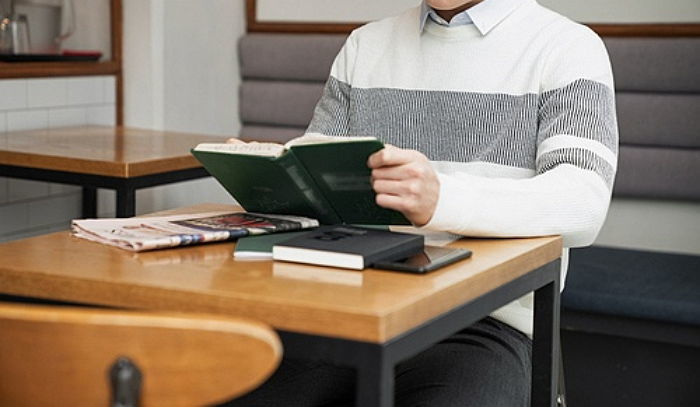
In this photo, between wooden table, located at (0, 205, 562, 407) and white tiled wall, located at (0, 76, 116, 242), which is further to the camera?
white tiled wall, located at (0, 76, 116, 242)

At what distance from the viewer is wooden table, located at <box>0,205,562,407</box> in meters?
1.31

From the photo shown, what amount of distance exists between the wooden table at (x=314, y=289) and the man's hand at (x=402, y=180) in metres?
0.12

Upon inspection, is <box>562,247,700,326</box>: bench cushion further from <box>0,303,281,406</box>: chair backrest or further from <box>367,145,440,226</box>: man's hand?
<box>0,303,281,406</box>: chair backrest

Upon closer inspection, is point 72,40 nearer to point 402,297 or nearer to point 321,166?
point 321,166

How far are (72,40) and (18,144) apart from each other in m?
0.97

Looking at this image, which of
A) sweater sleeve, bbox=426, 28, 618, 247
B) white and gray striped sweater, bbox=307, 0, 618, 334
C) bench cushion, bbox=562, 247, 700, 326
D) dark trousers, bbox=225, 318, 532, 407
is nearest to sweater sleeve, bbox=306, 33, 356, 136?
white and gray striped sweater, bbox=307, 0, 618, 334

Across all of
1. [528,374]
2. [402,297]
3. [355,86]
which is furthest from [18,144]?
[402,297]

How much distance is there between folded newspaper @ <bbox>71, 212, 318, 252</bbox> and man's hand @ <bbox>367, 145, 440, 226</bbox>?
21 centimetres

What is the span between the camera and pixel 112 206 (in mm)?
4344

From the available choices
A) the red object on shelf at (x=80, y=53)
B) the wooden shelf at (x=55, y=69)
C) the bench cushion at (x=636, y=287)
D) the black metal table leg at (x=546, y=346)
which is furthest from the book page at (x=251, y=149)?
the red object on shelf at (x=80, y=53)

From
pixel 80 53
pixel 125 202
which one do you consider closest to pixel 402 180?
pixel 125 202

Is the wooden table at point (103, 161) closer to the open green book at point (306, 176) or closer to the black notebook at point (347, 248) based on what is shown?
the open green book at point (306, 176)

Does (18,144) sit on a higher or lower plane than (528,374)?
higher

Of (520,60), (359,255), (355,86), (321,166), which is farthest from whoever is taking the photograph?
(355,86)
